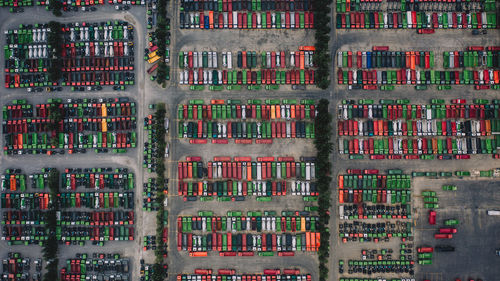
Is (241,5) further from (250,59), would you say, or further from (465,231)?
(465,231)

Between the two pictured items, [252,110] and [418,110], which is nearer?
[418,110]

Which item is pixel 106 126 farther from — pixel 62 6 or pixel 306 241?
pixel 306 241

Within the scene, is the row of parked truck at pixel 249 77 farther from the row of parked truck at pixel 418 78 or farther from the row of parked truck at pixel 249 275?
the row of parked truck at pixel 249 275

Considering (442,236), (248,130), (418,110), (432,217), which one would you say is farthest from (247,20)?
(442,236)

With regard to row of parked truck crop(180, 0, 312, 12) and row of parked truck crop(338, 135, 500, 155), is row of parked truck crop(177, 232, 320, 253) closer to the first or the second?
row of parked truck crop(338, 135, 500, 155)

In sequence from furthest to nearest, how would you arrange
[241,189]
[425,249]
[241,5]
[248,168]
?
1. [241,5]
2. [248,168]
3. [241,189]
4. [425,249]

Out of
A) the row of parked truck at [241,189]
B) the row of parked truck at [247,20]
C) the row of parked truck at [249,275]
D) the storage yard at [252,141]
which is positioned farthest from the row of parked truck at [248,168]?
the row of parked truck at [247,20]

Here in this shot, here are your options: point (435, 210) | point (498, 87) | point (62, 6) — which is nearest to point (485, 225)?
point (435, 210)

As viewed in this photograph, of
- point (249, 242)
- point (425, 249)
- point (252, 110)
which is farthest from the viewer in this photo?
point (252, 110)

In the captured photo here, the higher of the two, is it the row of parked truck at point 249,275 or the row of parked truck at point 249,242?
the row of parked truck at point 249,242


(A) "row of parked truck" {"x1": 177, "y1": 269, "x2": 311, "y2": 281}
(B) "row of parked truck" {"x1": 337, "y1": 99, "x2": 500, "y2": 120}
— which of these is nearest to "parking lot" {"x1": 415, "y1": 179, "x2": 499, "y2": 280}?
(B) "row of parked truck" {"x1": 337, "y1": 99, "x2": 500, "y2": 120}
